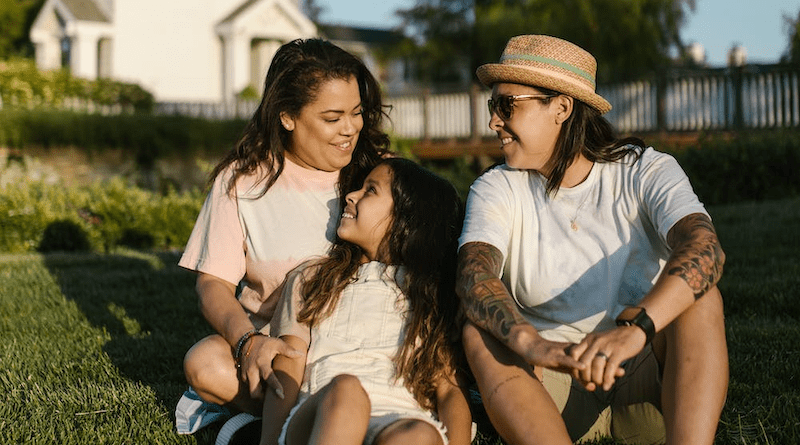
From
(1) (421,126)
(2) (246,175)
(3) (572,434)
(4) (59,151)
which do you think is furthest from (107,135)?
(3) (572,434)

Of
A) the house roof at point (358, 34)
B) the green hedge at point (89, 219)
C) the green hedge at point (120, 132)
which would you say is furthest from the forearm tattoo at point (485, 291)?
the house roof at point (358, 34)

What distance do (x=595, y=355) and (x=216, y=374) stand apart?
1384 mm

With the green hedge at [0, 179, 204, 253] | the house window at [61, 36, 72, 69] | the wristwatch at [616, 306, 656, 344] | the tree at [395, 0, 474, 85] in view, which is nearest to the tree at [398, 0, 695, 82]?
the tree at [395, 0, 474, 85]

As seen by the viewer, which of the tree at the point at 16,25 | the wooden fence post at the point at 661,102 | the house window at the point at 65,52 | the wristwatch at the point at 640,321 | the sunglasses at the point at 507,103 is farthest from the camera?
the tree at the point at 16,25

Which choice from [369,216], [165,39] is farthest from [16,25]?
[369,216]

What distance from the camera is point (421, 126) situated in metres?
17.9

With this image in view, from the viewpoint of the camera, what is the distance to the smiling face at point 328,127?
3857 millimetres

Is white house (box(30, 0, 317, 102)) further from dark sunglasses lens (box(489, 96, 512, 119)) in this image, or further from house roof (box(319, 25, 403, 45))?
dark sunglasses lens (box(489, 96, 512, 119))

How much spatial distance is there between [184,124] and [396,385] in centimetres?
1350

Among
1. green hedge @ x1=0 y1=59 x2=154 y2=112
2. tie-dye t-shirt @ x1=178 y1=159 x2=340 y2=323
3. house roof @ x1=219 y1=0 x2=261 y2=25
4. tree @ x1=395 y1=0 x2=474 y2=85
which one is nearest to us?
tie-dye t-shirt @ x1=178 y1=159 x2=340 y2=323

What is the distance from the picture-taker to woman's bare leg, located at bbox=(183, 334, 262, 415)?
343 centimetres

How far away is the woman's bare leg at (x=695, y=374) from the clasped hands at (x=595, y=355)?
0.20 metres

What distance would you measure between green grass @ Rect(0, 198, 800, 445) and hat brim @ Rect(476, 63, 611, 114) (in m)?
1.31

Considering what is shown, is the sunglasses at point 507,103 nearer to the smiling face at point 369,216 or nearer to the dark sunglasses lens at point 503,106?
the dark sunglasses lens at point 503,106
